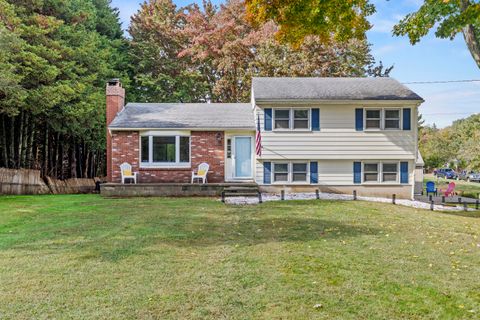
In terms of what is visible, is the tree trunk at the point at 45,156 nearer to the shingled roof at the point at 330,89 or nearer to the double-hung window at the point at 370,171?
the shingled roof at the point at 330,89

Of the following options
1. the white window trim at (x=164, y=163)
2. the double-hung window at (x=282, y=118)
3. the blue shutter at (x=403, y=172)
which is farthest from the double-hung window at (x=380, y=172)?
the white window trim at (x=164, y=163)

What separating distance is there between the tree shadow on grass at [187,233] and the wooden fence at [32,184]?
9222mm

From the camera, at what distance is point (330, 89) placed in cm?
1594

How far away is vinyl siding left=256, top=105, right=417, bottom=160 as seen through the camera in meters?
15.3

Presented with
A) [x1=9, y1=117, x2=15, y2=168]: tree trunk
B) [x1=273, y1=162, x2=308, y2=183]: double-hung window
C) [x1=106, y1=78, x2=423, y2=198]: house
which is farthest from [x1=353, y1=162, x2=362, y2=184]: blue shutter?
[x1=9, y1=117, x2=15, y2=168]: tree trunk

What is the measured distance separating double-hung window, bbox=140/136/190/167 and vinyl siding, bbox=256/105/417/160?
11.5 ft

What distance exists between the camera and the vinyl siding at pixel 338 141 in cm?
1530

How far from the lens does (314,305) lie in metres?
3.74

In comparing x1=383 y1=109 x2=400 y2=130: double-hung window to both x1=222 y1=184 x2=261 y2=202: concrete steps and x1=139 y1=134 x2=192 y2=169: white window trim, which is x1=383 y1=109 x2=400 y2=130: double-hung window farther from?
x1=139 y1=134 x2=192 y2=169: white window trim

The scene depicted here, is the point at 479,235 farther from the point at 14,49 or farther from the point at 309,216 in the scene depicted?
the point at 14,49

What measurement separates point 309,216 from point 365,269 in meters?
4.53

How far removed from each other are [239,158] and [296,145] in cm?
259

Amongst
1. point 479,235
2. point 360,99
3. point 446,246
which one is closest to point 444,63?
point 360,99

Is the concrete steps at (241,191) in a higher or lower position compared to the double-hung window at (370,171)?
lower
